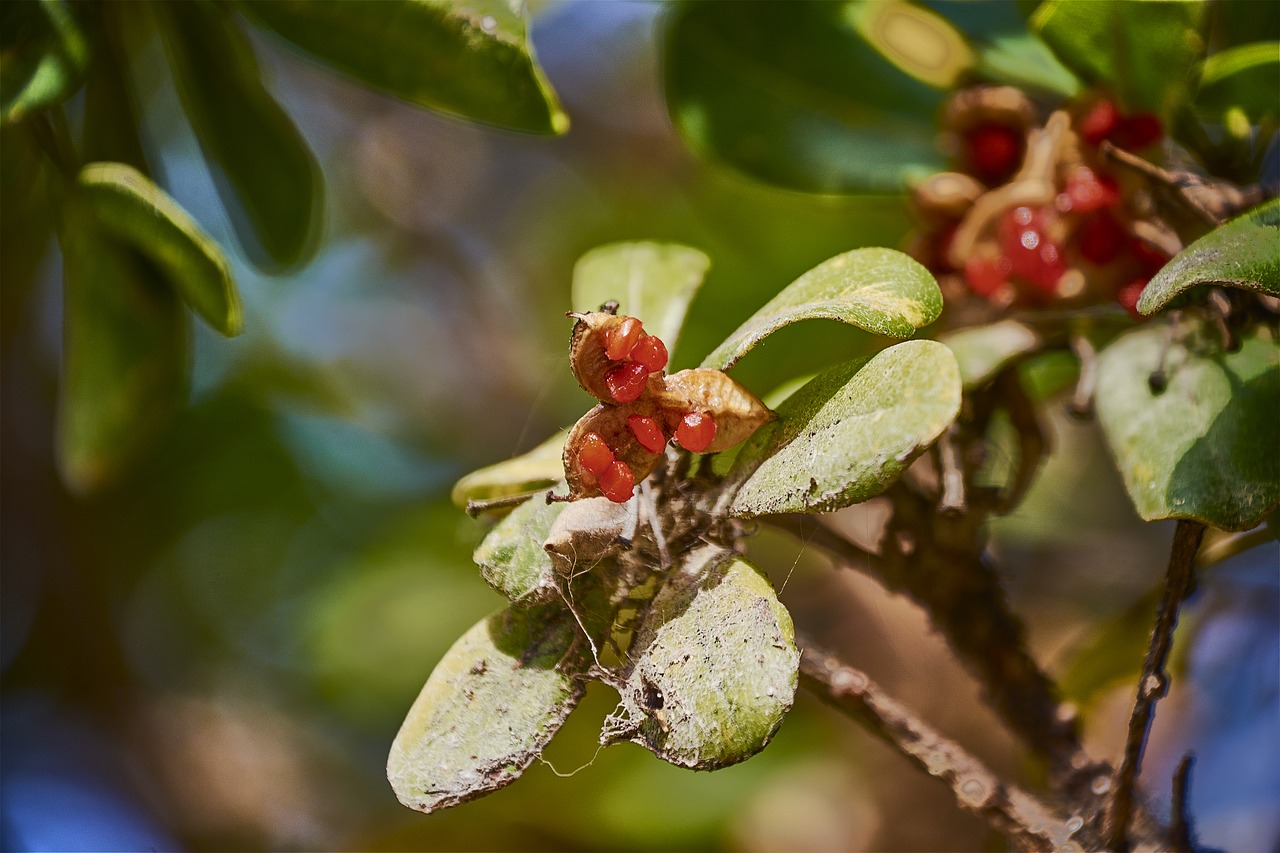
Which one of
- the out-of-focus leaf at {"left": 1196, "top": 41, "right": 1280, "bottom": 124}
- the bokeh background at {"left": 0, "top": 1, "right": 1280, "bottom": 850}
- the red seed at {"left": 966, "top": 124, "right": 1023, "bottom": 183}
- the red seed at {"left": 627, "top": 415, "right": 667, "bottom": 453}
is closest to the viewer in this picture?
the red seed at {"left": 627, "top": 415, "right": 667, "bottom": 453}

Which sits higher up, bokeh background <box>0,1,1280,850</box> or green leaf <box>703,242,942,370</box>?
green leaf <box>703,242,942,370</box>

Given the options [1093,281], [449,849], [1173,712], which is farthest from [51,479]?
[1173,712]

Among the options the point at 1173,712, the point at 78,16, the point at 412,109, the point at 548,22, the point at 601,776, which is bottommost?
the point at 601,776

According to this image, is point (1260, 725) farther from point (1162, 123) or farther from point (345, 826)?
point (345, 826)

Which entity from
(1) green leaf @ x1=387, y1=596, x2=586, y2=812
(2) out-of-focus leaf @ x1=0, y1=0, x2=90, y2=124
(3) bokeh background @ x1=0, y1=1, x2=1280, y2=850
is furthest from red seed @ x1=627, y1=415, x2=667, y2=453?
(3) bokeh background @ x1=0, y1=1, x2=1280, y2=850

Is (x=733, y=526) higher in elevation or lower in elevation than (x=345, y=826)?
higher

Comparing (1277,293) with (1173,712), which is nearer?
(1277,293)

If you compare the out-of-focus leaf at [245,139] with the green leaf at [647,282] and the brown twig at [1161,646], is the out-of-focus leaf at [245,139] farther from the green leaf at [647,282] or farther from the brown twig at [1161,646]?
the brown twig at [1161,646]

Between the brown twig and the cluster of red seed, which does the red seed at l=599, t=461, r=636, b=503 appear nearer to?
the brown twig
